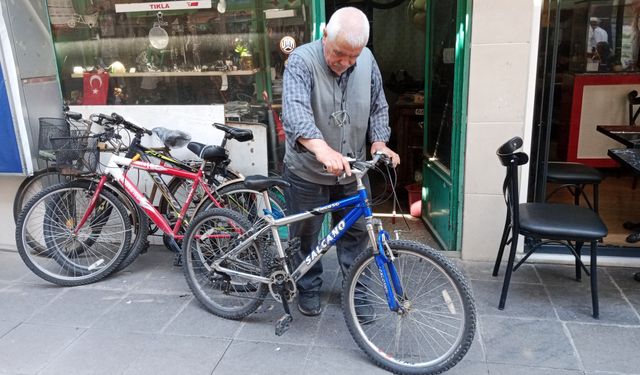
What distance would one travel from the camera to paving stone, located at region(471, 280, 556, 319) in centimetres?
327

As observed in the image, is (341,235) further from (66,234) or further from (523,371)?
(66,234)

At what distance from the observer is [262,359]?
9.47 feet

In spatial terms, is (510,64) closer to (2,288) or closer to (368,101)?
(368,101)

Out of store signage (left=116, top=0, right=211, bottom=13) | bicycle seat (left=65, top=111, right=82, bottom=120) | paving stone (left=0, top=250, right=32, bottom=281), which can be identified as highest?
store signage (left=116, top=0, right=211, bottom=13)

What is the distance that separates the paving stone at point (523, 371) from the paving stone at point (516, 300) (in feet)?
1.77

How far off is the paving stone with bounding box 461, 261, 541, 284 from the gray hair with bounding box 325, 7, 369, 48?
2.02 metres

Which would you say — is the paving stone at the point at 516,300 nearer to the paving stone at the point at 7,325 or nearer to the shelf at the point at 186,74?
the shelf at the point at 186,74

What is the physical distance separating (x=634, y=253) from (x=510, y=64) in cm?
170

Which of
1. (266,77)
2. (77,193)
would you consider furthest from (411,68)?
(77,193)

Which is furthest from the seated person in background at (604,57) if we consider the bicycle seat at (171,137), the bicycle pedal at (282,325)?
the bicycle pedal at (282,325)

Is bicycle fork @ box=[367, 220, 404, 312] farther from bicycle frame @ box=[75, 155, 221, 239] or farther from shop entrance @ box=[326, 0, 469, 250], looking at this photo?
bicycle frame @ box=[75, 155, 221, 239]

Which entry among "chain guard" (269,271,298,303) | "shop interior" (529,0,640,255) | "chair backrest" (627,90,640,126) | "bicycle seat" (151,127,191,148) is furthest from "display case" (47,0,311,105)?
"chair backrest" (627,90,640,126)

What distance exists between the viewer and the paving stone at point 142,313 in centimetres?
325

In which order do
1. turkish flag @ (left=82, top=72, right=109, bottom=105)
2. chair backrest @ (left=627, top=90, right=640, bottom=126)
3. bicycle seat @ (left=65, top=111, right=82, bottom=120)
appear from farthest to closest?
chair backrest @ (left=627, top=90, right=640, bottom=126), turkish flag @ (left=82, top=72, right=109, bottom=105), bicycle seat @ (left=65, top=111, right=82, bottom=120)
